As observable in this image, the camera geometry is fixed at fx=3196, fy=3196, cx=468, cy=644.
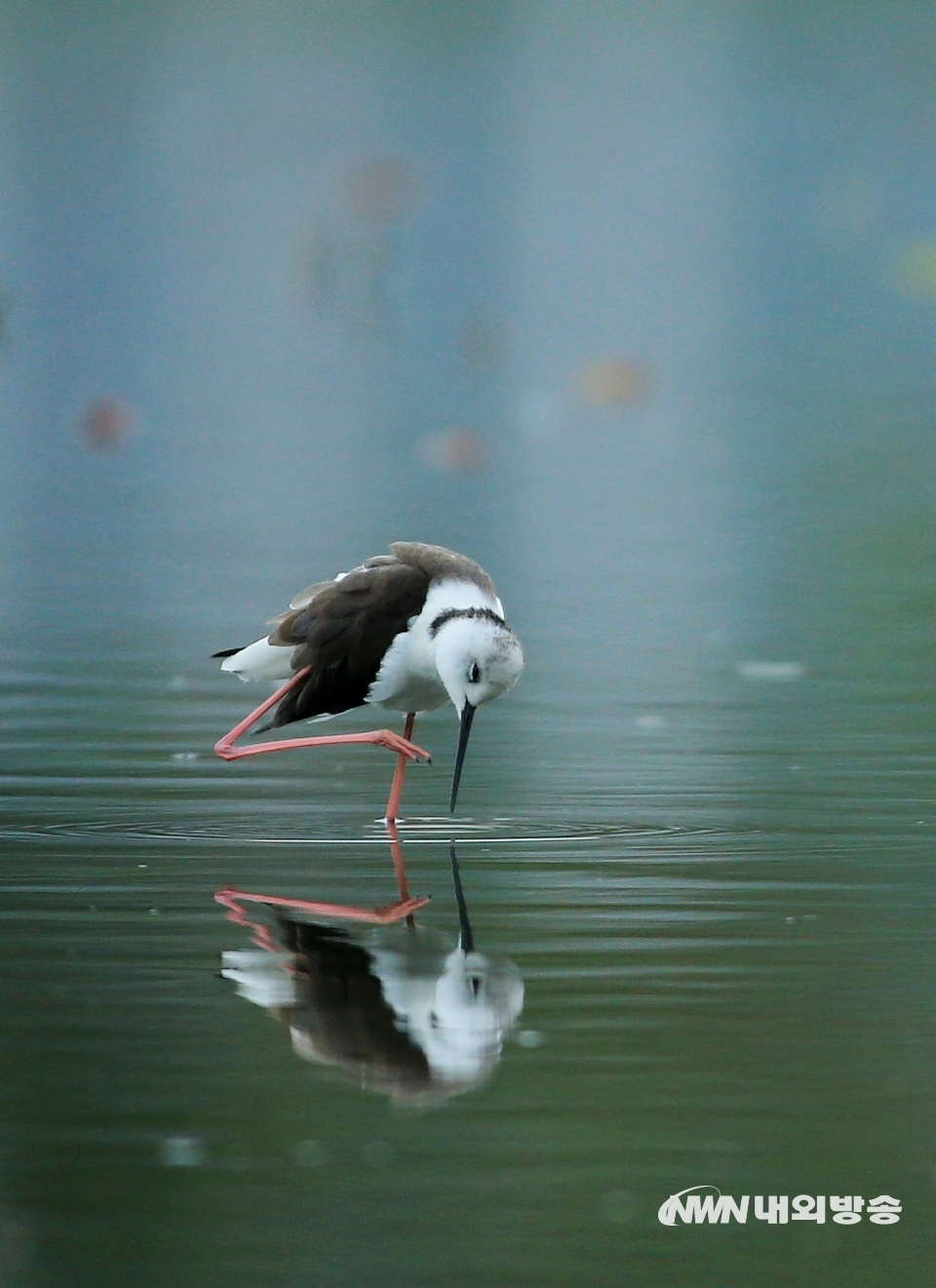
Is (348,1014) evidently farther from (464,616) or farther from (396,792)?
(396,792)

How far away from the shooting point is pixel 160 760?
459 inches

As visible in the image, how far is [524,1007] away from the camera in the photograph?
7465mm

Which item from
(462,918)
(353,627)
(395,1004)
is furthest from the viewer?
(353,627)

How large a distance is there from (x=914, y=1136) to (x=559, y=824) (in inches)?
148

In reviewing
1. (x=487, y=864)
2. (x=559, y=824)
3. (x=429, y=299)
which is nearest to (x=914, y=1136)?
(x=487, y=864)

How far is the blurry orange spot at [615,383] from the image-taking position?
40781 millimetres

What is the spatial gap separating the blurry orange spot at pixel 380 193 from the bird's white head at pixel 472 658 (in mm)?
47873

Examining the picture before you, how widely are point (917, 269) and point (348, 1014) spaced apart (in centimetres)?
5481

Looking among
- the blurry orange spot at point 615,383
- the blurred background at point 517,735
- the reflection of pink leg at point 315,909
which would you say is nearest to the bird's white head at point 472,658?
the blurred background at point 517,735

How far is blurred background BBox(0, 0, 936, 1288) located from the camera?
6152 mm

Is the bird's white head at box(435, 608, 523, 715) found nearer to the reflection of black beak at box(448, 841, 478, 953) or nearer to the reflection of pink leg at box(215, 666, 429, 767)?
the reflection of pink leg at box(215, 666, 429, 767)

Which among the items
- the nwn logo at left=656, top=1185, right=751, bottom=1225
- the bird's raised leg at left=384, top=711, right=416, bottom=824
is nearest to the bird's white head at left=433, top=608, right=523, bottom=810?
the bird's raised leg at left=384, top=711, right=416, bottom=824
